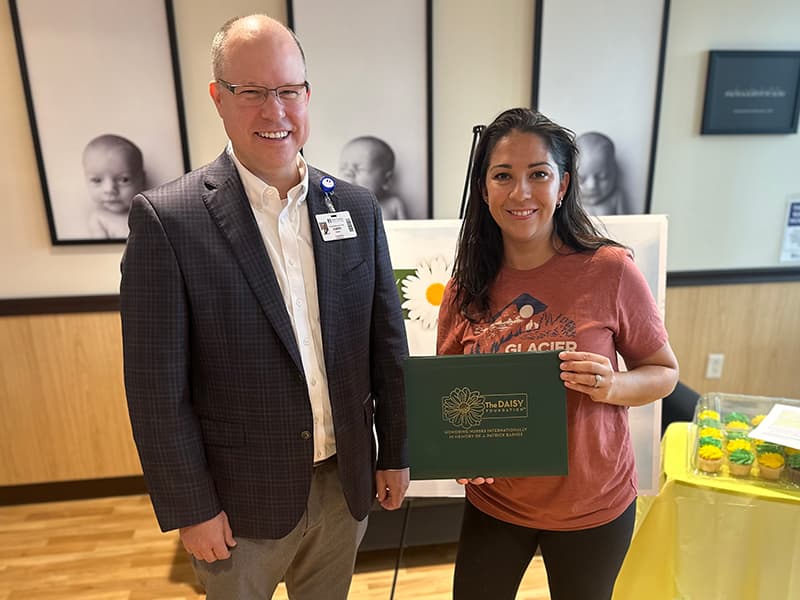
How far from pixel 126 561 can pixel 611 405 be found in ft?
7.03

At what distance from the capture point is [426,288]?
6.71 feet

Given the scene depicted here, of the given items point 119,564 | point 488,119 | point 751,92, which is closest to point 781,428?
point 488,119

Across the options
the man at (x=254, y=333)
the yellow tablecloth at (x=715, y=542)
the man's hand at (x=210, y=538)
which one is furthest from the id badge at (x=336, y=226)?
the yellow tablecloth at (x=715, y=542)

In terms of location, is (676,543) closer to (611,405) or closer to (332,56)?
(611,405)

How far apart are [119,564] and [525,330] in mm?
2096

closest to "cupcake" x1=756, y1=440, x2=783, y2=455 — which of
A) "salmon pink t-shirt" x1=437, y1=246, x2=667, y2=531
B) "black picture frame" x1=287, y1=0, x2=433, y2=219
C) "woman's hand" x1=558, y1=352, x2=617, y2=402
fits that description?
"salmon pink t-shirt" x1=437, y1=246, x2=667, y2=531

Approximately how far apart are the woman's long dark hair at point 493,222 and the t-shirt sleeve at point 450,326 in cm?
2

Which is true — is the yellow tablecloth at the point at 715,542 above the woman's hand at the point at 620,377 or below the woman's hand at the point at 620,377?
below

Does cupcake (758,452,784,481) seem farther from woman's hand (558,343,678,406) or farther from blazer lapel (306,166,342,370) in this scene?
blazer lapel (306,166,342,370)

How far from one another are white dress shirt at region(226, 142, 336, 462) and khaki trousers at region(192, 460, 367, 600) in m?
0.14

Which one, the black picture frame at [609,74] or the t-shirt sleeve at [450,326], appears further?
the black picture frame at [609,74]

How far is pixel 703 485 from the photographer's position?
152 cm

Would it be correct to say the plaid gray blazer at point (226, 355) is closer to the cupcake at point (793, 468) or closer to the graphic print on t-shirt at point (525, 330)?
the graphic print on t-shirt at point (525, 330)

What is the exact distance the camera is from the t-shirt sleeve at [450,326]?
1.30 m
